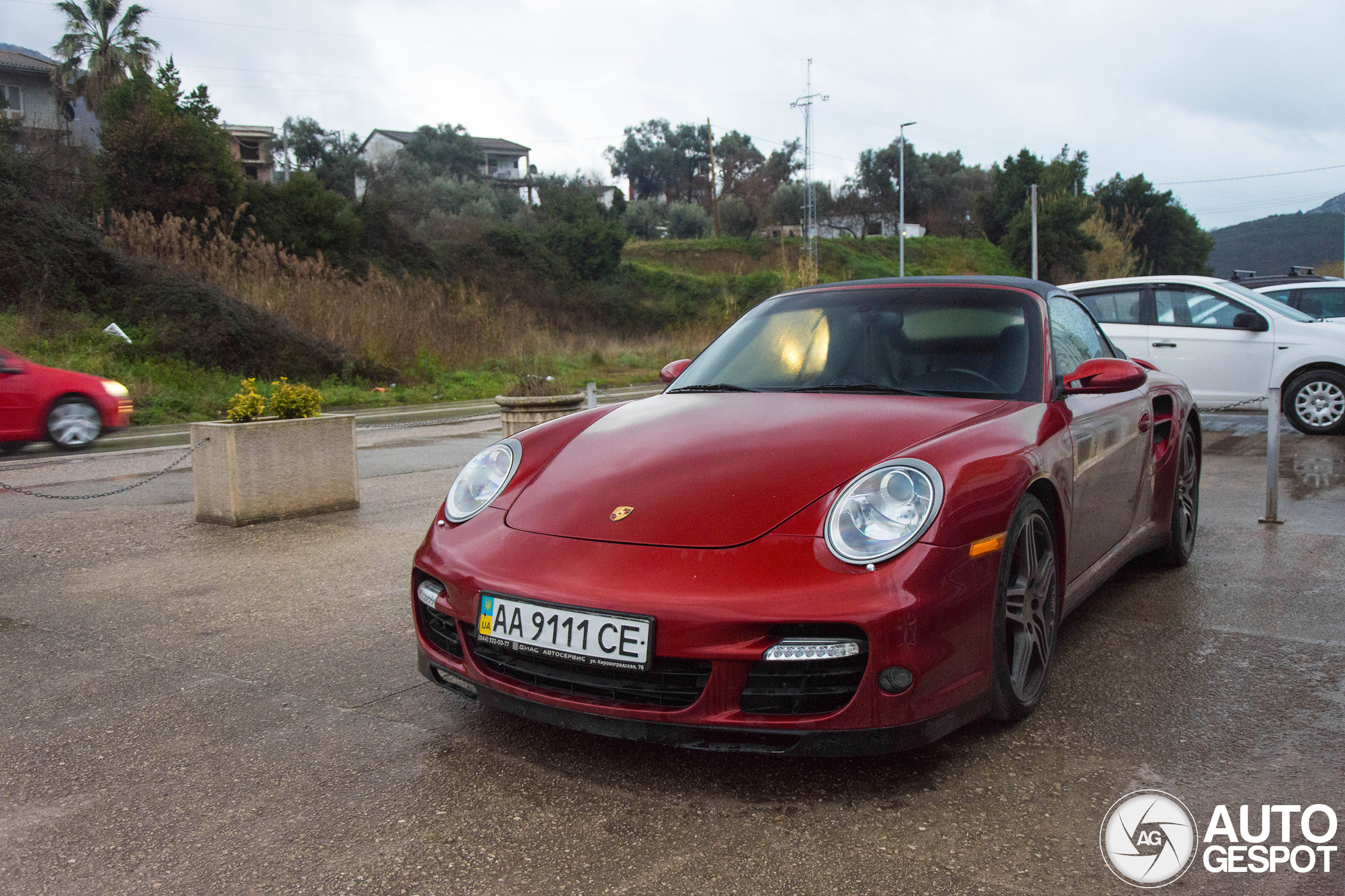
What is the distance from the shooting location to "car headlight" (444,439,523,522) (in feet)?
10.9

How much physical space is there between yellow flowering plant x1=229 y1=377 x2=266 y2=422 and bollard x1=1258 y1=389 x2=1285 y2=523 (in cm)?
618

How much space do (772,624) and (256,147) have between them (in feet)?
234

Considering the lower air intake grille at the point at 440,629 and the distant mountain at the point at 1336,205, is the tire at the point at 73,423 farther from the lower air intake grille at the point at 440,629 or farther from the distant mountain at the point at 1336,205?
the distant mountain at the point at 1336,205

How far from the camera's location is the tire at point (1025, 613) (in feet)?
9.51

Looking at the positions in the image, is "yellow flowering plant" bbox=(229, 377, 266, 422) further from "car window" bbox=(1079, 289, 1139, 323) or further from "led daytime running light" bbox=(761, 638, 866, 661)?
"car window" bbox=(1079, 289, 1139, 323)

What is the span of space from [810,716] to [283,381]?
18.9 feet

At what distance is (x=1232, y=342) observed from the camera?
11.0 metres

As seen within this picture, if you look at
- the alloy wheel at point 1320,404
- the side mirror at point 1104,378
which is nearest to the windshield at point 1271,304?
the alloy wheel at point 1320,404

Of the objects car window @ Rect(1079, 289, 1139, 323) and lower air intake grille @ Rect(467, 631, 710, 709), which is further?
car window @ Rect(1079, 289, 1139, 323)

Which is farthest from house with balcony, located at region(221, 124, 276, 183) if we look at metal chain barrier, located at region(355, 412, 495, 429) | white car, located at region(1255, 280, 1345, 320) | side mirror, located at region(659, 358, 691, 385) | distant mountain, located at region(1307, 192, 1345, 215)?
distant mountain, located at region(1307, 192, 1345, 215)

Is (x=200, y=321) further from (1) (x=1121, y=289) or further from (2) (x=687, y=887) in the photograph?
(2) (x=687, y=887)

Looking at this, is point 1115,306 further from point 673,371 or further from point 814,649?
point 814,649

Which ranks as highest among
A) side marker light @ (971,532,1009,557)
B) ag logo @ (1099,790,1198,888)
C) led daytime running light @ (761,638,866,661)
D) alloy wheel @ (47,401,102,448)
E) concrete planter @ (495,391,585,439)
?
side marker light @ (971,532,1009,557)

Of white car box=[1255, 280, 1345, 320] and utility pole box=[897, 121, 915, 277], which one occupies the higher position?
utility pole box=[897, 121, 915, 277]
